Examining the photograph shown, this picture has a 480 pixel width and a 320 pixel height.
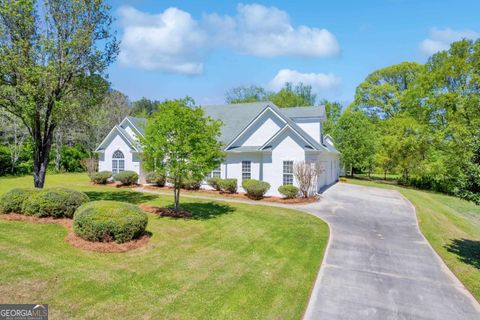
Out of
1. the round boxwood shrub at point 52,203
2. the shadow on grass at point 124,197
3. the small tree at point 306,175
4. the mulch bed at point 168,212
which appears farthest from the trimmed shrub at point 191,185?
Answer: the round boxwood shrub at point 52,203

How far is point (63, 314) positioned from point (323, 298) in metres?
6.16

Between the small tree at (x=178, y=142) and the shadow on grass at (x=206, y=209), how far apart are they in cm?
237

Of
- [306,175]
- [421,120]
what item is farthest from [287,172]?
[421,120]

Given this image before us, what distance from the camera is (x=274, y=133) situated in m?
23.2

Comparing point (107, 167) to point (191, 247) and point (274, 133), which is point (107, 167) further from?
point (191, 247)

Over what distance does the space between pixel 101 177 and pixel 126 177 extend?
2.71 m

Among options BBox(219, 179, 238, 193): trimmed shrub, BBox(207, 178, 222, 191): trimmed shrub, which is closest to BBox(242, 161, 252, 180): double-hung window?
BBox(219, 179, 238, 193): trimmed shrub

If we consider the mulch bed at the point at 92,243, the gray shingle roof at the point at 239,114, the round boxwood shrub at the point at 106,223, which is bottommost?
the mulch bed at the point at 92,243

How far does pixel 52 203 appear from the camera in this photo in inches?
475

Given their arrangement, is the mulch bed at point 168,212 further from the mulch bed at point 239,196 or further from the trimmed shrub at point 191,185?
the trimmed shrub at point 191,185

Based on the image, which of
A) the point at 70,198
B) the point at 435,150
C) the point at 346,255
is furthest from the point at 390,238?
the point at 435,150

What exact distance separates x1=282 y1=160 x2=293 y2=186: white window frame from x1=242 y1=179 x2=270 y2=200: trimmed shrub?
149 cm

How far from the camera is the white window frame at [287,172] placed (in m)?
21.4
